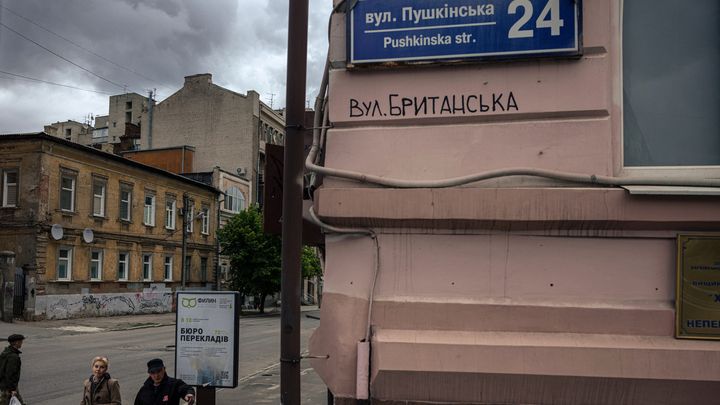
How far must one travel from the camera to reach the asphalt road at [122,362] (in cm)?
1197

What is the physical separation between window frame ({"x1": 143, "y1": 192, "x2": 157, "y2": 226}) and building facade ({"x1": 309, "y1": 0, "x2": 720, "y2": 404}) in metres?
37.5

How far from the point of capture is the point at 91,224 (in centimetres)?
3412

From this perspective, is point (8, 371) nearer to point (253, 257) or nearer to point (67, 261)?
point (67, 261)

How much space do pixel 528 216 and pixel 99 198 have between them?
35.0 m

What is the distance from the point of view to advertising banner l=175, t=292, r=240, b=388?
7.40 m

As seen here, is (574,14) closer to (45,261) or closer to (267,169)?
(267,169)

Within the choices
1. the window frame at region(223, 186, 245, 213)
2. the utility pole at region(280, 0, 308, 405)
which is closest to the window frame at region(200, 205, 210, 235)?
the window frame at region(223, 186, 245, 213)

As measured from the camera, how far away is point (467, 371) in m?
3.65

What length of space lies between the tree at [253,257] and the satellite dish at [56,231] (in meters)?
13.3

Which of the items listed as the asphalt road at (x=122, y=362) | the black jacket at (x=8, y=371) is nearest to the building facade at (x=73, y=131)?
the asphalt road at (x=122, y=362)

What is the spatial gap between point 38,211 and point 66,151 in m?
3.65

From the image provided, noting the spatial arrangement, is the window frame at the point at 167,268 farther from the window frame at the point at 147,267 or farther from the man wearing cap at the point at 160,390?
the man wearing cap at the point at 160,390

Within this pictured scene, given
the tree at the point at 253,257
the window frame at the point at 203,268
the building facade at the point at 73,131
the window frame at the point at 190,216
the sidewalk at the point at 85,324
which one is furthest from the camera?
the building facade at the point at 73,131

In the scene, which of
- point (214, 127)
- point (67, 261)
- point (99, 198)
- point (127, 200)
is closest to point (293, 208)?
point (67, 261)
